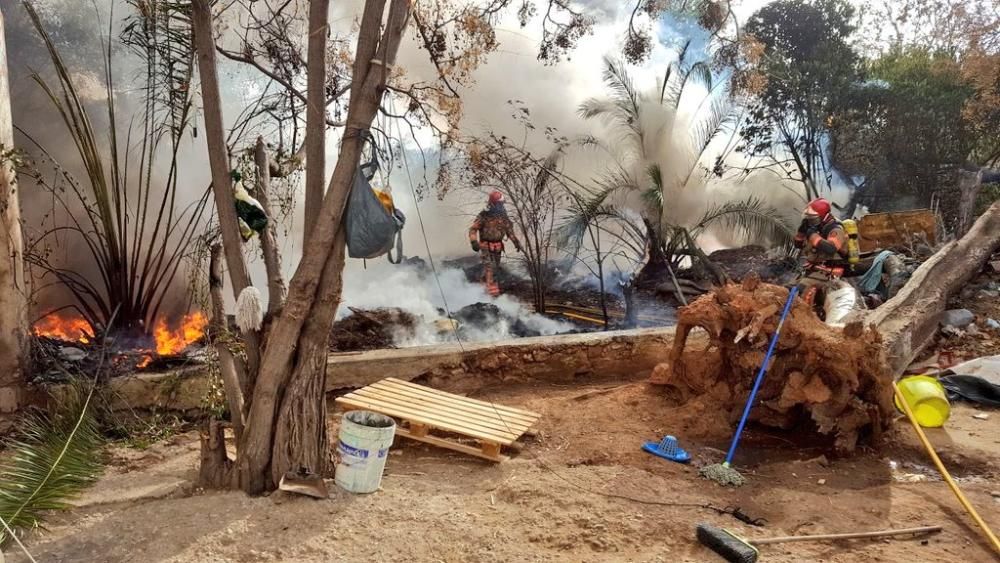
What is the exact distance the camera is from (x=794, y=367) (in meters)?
4.84

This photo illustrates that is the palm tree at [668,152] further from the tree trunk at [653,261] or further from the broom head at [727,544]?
the broom head at [727,544]

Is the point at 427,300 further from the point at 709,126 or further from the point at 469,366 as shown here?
the point at 709,126

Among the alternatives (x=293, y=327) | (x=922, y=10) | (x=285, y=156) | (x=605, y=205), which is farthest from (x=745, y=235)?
(x=293, y=327)

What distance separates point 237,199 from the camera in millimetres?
3779

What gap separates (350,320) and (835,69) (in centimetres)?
1156

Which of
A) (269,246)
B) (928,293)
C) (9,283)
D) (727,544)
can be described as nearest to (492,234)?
(928,293)

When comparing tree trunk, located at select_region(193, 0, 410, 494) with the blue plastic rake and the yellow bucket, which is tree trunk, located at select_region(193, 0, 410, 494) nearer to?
the blue plastic rake

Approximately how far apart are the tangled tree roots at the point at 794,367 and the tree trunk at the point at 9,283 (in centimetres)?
513

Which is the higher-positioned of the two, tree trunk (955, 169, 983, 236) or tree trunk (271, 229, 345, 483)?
tree trunk (955, 169, 983, 236)

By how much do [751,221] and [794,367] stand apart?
7383mm

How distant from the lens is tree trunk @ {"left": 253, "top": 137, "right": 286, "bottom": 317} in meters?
3.89

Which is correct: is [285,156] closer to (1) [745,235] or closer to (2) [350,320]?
(2) [350,320]

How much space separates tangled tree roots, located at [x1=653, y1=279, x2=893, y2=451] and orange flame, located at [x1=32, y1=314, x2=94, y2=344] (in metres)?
5.55

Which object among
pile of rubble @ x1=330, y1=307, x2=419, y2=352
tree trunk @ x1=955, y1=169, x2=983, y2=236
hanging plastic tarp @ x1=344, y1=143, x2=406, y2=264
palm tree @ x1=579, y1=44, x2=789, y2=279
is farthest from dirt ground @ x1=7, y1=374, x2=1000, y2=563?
tree trunk @ x1=955, y1=169, x2=983, y2=236
